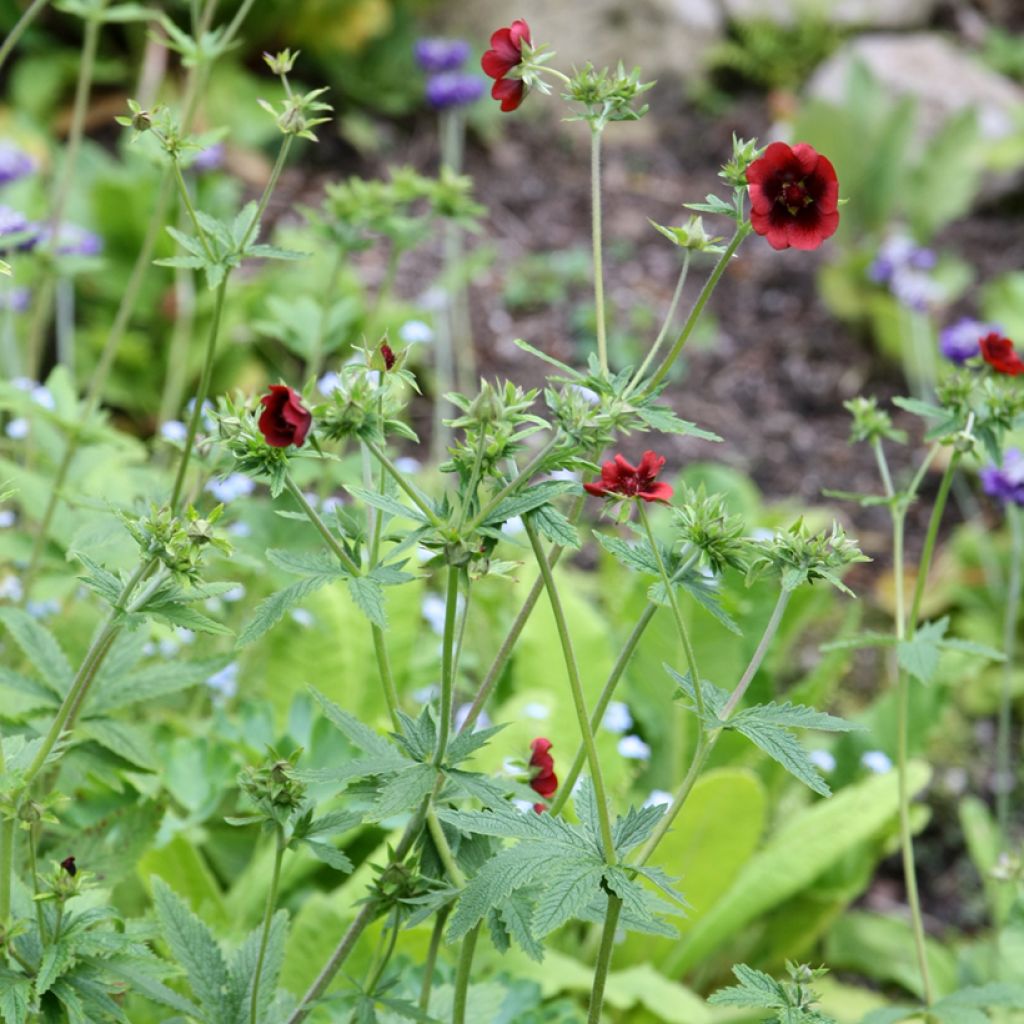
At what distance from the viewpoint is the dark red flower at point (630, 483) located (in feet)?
3.46

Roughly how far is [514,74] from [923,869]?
2.25 meters

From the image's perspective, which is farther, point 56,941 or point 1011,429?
point 1011,429

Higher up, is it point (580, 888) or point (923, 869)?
point (580, 888)

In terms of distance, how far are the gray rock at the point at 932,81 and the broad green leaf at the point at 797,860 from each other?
379 cm

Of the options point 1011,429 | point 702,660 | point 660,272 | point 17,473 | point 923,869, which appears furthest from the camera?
point 660,272

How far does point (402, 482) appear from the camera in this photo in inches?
39.1

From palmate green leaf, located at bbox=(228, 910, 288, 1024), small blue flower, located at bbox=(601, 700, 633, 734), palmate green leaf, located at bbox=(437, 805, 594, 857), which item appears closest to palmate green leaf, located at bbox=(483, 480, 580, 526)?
palmate green leaf, located at bbox=(437, 805, 594, 857)

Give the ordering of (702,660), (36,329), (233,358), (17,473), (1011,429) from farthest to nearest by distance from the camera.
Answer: (233,358) < (702,660) < (36,329) < (17,473) < (1011,429)

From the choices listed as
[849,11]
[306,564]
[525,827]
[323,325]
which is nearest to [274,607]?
[306,564]

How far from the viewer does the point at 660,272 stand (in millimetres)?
4875

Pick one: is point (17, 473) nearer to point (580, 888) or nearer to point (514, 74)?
point (514, 74)

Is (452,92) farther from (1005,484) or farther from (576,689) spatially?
(576,689)

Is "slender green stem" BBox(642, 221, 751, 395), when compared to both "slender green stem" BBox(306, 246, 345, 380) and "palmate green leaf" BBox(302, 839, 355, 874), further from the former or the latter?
"slender green stem" BBox(306, 246, 345, 380)

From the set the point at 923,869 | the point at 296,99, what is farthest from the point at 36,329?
the point at 923,869
